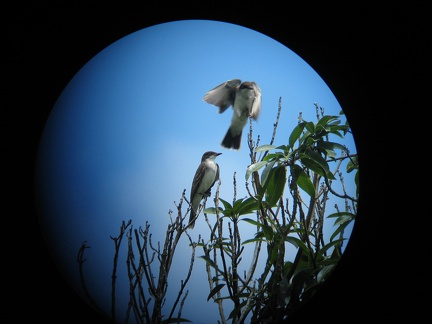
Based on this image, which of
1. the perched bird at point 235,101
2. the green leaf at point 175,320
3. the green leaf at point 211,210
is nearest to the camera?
the green leaf at point 175,320

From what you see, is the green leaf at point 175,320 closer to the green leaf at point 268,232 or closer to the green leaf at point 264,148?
the green leaf at point 268,232

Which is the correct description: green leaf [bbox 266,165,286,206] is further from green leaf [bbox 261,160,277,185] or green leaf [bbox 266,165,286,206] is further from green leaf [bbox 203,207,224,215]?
green leaf [bbox 203,207,224,215]

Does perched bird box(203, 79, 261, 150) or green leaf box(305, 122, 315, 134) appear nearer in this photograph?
green leaf box(305, 122, 315, 134)

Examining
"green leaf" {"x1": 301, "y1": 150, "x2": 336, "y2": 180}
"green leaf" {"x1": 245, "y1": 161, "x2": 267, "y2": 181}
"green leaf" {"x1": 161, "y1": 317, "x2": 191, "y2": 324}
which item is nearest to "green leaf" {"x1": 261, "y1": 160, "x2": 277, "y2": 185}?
"green leaf" {"x1": 245, "y1": 161, "x2": 267, "y2": 181}

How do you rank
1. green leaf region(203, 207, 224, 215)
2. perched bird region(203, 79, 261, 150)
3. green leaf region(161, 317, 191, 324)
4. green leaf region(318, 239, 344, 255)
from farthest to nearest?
perched bird region(203, 79, 261, 150) → green leaf region(203, 207, 224, 215) → green leaf region(318, 239, 344, 255) → green leaf region(161, 317, 191, 324)

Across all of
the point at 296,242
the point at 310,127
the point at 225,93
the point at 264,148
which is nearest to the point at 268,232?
the point at 296,242

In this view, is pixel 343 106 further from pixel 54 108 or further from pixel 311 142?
pixel 54 108

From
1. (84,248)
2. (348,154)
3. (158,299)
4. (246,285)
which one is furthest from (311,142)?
(84,248)

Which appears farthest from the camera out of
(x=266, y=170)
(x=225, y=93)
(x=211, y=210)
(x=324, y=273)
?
(x=225, y=93)

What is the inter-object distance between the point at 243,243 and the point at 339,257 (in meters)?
0.40

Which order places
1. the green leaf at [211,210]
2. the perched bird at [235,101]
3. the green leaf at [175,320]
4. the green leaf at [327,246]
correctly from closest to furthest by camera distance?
the green leaf at [175,320], the green leaf at [327,246], the green leaf at [211,210], the perched bird at [235,101]

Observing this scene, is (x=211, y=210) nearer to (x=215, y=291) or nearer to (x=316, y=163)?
(x=215, y=291)

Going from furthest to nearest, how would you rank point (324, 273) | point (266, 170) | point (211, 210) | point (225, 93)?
point (225, 93)
point (211, 210)
point (266, 170)
point (324, 273)

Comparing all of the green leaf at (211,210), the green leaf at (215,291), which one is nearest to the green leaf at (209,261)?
the green leaf at (215,291)
